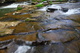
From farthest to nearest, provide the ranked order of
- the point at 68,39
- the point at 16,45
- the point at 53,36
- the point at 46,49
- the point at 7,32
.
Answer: the point at 7,32
the point at 53,36
the point at 68,39
the point at 16,45
the point at 46,49

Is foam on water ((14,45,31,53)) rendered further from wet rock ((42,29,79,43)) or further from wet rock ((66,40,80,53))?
wet rock ((66,40,80,53))

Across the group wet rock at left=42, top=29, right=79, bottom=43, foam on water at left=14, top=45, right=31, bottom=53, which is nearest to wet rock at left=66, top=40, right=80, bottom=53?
wet rock at left=42, top=29, right=79, bottom=43

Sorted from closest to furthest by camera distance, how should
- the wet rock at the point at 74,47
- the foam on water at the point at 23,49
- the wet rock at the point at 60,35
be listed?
the wet rock at the point at 74,47 < the foam on water at the point at 23,49 < the wet rock at the point at 60,35

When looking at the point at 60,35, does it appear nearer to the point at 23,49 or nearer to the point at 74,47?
the point at 74,47

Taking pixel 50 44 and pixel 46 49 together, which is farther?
pixel 50 44

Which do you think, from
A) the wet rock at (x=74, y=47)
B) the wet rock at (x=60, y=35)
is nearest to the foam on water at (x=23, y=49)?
the wet rock at (x=60, y=35)

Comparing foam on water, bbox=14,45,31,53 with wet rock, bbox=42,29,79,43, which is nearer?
foam on water, bbox=14,45,31,53

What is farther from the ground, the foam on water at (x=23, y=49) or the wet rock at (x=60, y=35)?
the foam on water at (x=23, y=49)

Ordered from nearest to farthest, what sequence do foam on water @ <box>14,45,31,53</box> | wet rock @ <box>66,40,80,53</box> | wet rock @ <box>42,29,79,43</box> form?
wet rock @ <box>66,40,80,53</box>
foam on water @ <box>14,45,31,53</box>
wet rock @ <box>42,29,79,43</box>

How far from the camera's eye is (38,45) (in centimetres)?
348

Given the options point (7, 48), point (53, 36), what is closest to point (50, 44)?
point (53, 36)

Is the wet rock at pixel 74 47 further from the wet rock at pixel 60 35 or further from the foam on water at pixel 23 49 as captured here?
the foam on water at pixel 23 49

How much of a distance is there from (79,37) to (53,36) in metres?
0.91

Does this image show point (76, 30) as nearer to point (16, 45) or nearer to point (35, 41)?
point (35, 41)
